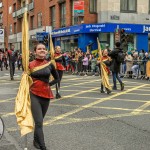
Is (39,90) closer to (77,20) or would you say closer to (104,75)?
(104,75)

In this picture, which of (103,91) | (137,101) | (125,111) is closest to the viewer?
(125,111)

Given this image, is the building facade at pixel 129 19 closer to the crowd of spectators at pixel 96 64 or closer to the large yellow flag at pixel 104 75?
the crowd of spectators at pixel 96 64

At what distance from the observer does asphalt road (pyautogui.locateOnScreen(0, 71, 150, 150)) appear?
6.40m

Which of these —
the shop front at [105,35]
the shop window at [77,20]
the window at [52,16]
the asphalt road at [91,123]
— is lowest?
the asphalt road at [91,123]

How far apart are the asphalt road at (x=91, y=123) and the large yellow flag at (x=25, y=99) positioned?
1.94 ft

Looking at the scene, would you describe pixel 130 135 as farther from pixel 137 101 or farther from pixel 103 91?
pixel 103 91

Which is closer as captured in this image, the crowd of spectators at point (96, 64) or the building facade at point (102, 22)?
the crowd of spectators at point (96, 64)

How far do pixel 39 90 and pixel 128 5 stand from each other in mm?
28725

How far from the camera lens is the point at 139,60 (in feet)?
70.6

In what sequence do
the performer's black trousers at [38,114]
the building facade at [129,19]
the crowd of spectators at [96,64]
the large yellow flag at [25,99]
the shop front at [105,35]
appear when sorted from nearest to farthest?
the large yellow flag at [25,99], the performer's black trousers at [38,114], the crowd of spectators at [96,64], the shop front at [105,35], the building facade at [129,19]

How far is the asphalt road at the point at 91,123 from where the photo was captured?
21.0 ft

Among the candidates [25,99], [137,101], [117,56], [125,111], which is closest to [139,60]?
[117,56]

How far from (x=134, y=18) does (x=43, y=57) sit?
93.6 ft

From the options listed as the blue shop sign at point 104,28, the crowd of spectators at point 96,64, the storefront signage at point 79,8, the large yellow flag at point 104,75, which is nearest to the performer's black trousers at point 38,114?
the large yellow flag at point 104,75
